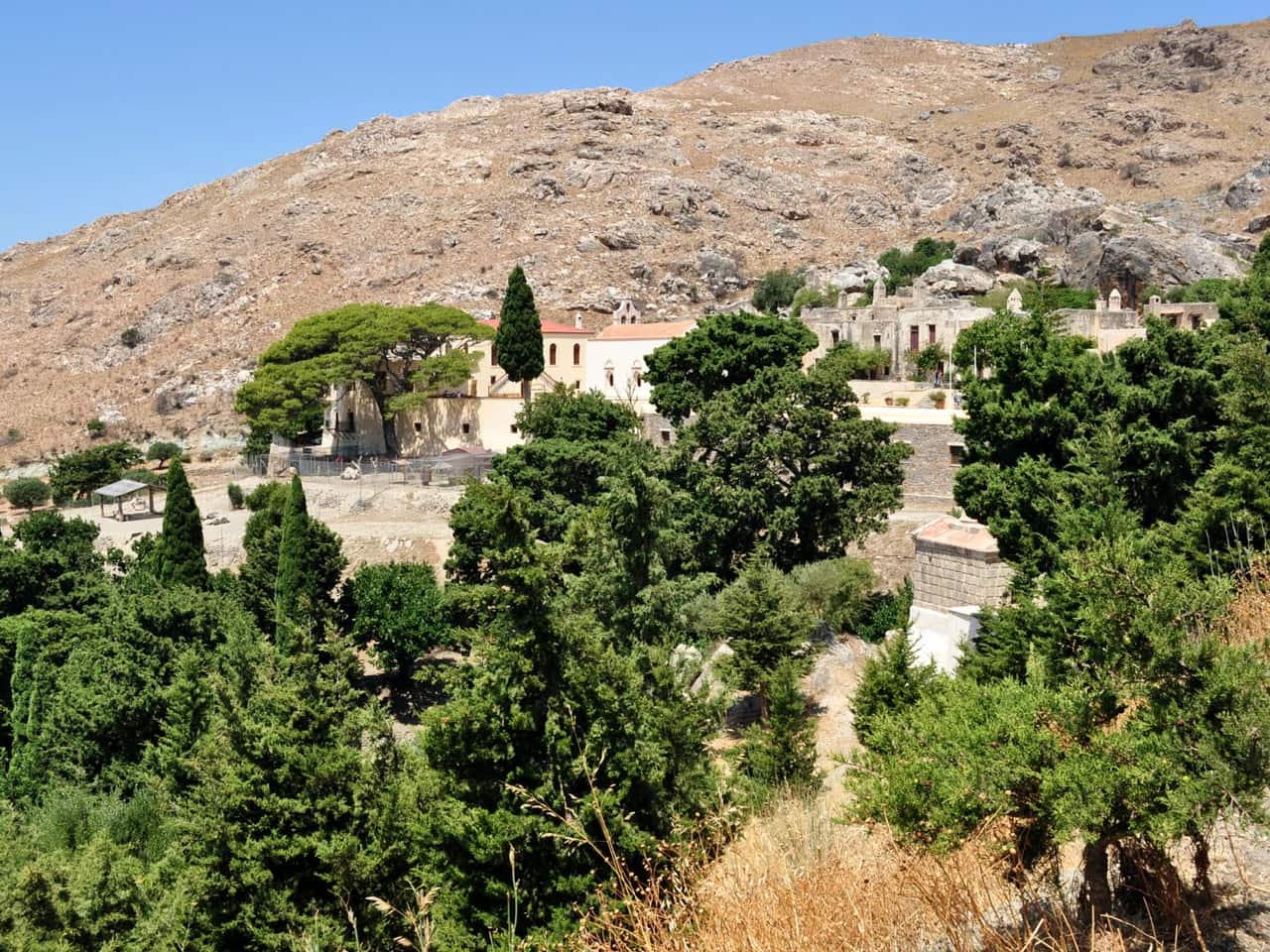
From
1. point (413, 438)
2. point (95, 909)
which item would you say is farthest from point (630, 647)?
point (413, 438)

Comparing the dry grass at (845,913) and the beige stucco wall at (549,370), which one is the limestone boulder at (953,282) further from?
the dry grass at (845,913)

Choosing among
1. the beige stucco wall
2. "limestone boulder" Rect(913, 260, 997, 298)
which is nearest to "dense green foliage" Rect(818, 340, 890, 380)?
the beige stucco wall

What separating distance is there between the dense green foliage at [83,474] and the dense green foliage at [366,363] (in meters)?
7.45

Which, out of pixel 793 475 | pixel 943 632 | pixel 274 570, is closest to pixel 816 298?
pixel 793 475

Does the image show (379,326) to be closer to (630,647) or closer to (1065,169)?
(630,647)

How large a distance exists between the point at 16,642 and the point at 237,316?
181 ft

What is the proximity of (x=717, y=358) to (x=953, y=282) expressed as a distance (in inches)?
1161

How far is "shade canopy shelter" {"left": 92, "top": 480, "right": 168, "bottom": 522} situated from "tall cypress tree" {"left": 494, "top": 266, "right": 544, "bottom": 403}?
47.8 feet

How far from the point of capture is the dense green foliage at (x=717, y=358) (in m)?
30.5

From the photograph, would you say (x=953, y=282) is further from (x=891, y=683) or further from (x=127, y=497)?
(x=891, y=683)

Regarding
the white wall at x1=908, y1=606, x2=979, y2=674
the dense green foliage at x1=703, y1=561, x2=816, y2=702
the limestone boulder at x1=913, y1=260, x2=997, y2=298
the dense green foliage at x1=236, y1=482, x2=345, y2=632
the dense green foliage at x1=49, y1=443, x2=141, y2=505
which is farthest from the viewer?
the limestone boulder at x1=913, y1=260, x2=997, y2=298

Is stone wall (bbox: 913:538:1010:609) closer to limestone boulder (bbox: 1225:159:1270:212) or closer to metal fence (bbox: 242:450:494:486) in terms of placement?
metal fence (bbox: 242:450:494:486)

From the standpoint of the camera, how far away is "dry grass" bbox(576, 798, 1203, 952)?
16.7ft

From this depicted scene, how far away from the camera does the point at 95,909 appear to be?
13250 mm
